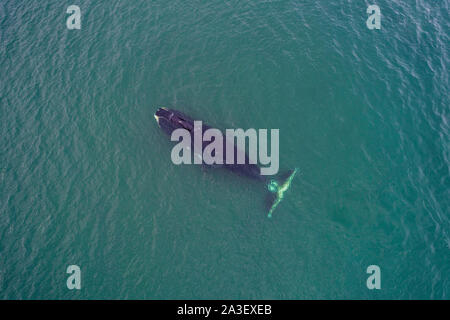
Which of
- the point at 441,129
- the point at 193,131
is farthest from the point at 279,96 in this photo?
the point at 441,129

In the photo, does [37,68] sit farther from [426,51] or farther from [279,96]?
[426,51]

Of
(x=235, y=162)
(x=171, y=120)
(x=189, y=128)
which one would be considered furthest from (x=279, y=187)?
(x=171, y=120)

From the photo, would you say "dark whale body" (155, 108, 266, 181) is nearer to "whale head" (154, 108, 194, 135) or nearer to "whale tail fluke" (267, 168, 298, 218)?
"whale head" (154, 108, 194, 135)

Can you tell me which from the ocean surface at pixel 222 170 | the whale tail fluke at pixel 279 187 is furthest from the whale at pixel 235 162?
the ocean surface at pixel 222 170

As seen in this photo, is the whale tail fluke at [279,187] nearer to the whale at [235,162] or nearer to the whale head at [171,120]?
the whale at [235,162]

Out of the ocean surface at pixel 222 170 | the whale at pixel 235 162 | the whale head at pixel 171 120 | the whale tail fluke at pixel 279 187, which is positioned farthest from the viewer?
the whale head at pixel 171 120
